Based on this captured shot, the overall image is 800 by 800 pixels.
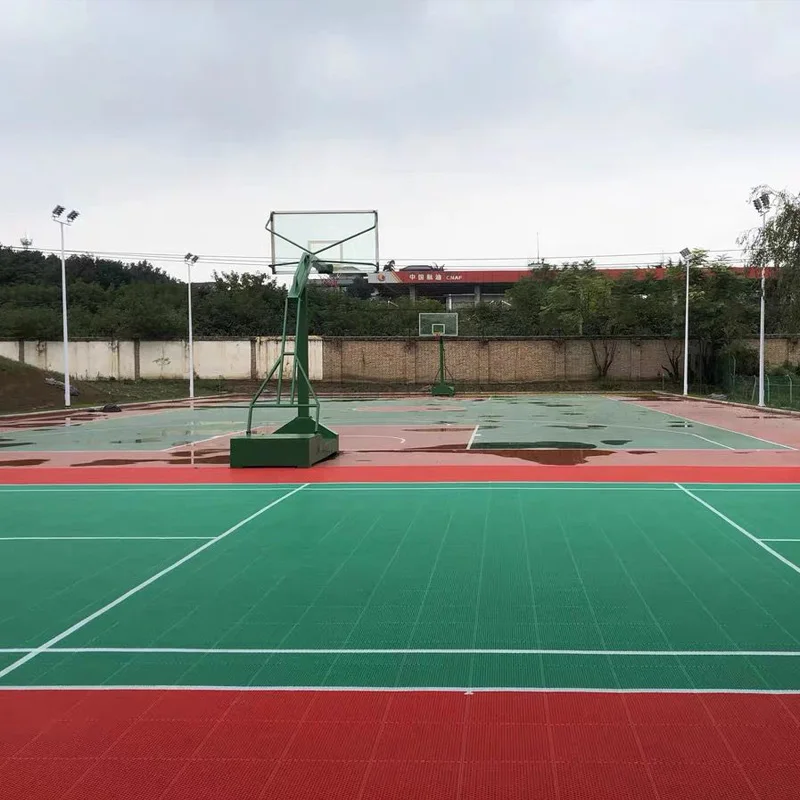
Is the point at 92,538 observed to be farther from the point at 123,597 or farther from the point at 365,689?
the point at 365,689

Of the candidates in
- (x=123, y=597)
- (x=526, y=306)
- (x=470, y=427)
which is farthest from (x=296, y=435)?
(x=526, y=306)

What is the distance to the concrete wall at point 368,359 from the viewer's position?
167 ft

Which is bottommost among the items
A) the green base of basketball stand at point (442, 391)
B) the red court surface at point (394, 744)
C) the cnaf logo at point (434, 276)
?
the green base of basketball stand at point (442, 391)

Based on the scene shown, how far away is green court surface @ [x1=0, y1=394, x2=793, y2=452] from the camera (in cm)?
1909

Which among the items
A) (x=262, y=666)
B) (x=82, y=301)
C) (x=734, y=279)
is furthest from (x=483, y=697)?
(x=82, y=301)

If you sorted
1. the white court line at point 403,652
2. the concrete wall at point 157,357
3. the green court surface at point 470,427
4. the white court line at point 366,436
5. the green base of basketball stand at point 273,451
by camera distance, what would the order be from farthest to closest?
the concrete wall at point 157,357 → the white court line at point 366,436 → the green court surface at point 470,427 → the green base of basketball stand at point 273,451 → the white court line at point 403,652

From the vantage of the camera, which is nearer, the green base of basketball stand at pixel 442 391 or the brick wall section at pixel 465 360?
the green base of basketball stand at pixel 442 391

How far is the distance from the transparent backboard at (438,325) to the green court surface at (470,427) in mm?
12811

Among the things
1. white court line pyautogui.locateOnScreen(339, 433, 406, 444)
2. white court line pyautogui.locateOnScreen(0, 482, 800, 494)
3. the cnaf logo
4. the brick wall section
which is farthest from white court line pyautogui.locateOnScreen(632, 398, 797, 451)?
the cnaf logo

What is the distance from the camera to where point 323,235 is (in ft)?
60.5

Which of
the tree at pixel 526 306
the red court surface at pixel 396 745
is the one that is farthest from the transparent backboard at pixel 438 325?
the red court surface at pixel 396 745

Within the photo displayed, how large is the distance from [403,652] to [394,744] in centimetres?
130

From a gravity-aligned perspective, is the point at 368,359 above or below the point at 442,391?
above

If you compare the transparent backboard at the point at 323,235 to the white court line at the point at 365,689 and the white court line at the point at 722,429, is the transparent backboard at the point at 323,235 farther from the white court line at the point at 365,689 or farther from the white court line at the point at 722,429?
the white court line at the point at 365,689
